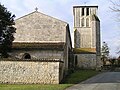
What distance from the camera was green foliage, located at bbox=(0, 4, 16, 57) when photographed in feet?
102

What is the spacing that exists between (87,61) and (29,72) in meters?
41.2

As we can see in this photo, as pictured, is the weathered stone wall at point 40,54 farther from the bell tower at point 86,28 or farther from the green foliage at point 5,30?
the bell tower at point 86,28

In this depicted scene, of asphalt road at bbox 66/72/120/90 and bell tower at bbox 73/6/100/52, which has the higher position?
bell tower at bbox 73/6/100/52

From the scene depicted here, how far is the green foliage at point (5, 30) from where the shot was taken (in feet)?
102

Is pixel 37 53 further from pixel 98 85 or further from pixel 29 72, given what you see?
pixel 98 85

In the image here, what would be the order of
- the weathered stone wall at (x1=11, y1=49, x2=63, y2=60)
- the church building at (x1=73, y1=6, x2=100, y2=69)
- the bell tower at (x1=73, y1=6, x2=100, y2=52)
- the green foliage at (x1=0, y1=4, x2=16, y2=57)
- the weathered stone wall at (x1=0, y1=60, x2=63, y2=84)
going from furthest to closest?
the bell tower at (x1=73, y1=6, x2=100, y2=52) → the church building at (x1=73, y1=6, x2=100, y2=69) → the weathered stone wall at (x1=11, y1=49, x2=63, y2=60) → the green foliage at (x1=0, y1=4, x2=16, y2=57) → the weathered stone wall at (x1=0, y1=60, x2=63, y2=84)

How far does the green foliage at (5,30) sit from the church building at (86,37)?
120 feet

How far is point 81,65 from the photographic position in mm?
67812

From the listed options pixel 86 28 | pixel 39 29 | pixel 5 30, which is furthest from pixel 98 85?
pixel 86 28

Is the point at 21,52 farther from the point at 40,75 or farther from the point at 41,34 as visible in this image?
the point at 40,75

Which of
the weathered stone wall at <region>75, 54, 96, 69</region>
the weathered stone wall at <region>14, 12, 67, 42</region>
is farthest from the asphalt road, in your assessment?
the weathered stone wall at <region>75, 54, 96, 69</region>

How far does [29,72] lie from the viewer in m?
27.2

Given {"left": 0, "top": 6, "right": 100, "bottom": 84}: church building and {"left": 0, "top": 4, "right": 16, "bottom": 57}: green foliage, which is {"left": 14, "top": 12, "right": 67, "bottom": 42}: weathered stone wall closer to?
{"left": 0, "top": 6, "right": 100, "bottom": 84}: church building

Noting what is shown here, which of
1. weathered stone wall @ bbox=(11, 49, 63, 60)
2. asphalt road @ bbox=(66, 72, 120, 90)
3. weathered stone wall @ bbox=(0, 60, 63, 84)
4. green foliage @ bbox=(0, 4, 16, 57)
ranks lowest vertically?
asphalt road @ bbox=(66, 72, 120, 90)
